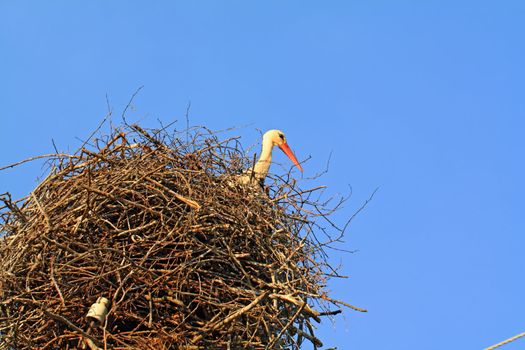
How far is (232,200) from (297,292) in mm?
703

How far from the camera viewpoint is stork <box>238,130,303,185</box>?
5.58 m

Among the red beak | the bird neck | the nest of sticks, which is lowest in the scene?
the nest of sticks

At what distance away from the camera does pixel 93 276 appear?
4.65 meters

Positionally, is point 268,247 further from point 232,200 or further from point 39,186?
point 39,186

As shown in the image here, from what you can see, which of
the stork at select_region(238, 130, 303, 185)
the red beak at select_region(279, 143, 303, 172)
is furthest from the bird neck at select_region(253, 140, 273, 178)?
the red beak at select_region(279, 143, 303, 172)

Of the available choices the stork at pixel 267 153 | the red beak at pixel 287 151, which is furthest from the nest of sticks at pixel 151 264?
the red beak at pixel 287 151

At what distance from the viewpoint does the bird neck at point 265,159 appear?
623 cm

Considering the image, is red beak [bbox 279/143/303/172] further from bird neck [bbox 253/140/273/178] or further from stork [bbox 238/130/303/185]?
bird neck [bbox 253/140/273/178]

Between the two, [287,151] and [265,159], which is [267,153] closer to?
[265,159]

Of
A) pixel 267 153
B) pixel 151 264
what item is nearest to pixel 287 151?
pixel 267 153

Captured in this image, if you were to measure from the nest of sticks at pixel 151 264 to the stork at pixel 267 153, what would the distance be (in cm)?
32

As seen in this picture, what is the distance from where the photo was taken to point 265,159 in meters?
6.64

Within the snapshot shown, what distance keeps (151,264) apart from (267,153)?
214cm

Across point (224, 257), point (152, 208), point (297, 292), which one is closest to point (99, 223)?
point (152, 208)
